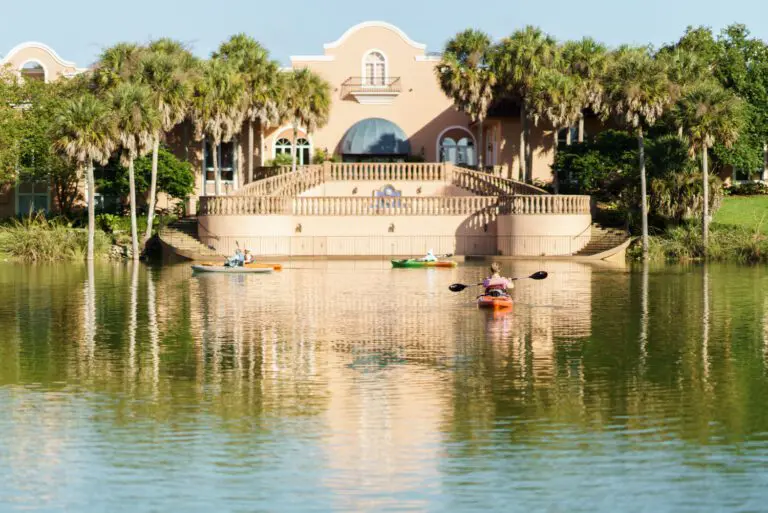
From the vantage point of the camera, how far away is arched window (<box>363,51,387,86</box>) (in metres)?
75.5

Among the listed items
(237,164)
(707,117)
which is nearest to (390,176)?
(237,164)

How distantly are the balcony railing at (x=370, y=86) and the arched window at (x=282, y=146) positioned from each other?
14.6 ft

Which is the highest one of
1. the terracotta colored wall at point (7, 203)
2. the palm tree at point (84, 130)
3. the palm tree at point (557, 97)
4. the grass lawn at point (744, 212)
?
the palm tree at point (557, 97)

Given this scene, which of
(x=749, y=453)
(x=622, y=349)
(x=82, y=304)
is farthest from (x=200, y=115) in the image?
(x=749, y=453)

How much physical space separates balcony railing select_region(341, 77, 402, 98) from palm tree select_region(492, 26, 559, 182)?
10.7 m

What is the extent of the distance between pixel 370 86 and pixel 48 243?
2629cm

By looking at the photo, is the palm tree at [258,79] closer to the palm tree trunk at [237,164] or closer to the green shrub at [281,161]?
the palm tree trunk at [237,164]

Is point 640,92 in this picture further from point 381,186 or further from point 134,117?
point 134,117

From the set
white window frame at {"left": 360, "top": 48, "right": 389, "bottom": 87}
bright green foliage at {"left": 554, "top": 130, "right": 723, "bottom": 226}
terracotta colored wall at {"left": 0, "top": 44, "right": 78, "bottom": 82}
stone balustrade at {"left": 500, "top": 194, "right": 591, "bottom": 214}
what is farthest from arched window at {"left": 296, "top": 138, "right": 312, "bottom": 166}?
stone balustrade at {"left": 500, "top": 194, "right": 591, "bottom": 214}

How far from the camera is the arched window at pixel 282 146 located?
74.4m

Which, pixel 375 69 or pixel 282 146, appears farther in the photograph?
A: pixel 375 69

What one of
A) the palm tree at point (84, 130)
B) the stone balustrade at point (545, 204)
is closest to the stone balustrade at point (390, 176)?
the stone balustrade at point (545, 204)

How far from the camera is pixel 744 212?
65.5 m

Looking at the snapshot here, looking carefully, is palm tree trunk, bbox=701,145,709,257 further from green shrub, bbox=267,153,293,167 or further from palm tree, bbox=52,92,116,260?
palm tree, bbox=52,92,116,260
